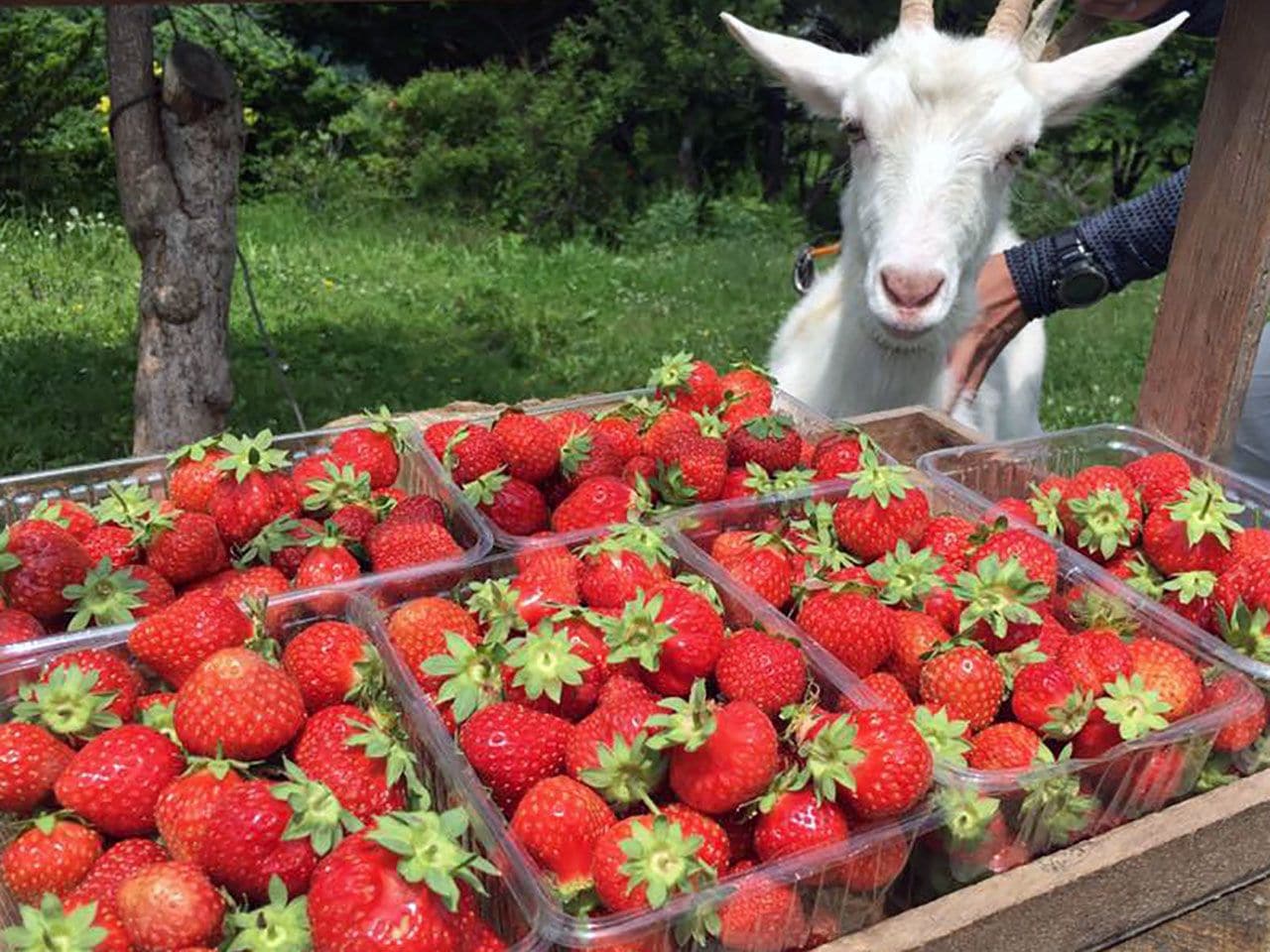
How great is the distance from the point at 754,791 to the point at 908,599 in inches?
19.4

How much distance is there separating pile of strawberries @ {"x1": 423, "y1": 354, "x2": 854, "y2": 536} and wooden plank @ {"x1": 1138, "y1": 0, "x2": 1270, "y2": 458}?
2.30ft

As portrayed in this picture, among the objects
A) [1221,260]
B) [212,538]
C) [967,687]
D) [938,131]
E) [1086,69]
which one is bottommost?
[212,538]

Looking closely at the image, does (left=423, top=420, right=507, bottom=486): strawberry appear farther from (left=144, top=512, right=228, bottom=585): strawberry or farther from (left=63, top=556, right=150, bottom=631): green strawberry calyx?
(left=63, top=556, right=150, bottom=631): green strawberry calyx

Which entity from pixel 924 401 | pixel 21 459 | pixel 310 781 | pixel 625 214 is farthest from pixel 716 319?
pixel 310 781

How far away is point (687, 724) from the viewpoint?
1268 mm

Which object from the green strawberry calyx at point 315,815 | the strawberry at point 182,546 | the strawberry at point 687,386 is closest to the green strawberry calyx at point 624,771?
the green strawberry calyx at point 315,815

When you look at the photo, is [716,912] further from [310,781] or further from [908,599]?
[908,599]

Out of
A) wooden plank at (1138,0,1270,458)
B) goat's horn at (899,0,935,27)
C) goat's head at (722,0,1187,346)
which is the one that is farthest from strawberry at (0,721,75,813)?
goat's horn at (899,0,935,27)

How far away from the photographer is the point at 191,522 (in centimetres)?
180

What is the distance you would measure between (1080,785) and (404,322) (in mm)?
6855

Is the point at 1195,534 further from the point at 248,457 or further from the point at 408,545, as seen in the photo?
the point at 248,457

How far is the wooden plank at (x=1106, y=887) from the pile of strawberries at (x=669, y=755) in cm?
8

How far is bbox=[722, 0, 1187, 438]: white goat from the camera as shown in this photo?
8.74ft

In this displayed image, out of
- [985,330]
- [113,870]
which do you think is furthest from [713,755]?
[985,330]
